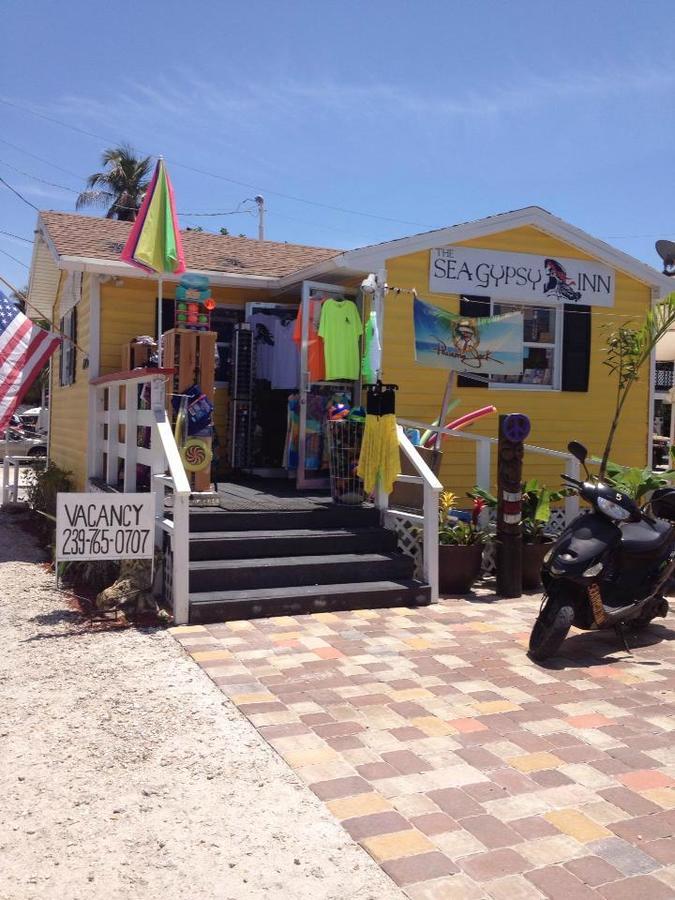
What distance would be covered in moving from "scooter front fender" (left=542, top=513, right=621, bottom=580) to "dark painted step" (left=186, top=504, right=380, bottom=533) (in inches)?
94.2

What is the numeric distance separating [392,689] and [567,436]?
6399 mm

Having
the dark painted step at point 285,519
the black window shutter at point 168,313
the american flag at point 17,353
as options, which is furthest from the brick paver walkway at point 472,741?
the black window shutter at point 168,313

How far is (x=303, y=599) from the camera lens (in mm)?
6629

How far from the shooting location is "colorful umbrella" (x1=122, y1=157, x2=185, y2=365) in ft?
25.4

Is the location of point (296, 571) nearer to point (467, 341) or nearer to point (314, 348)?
point (314, 348)

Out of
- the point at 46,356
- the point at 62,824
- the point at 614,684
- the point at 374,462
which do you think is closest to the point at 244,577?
the point at 374,462

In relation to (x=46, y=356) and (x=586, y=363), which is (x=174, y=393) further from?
(x=586, y=363)

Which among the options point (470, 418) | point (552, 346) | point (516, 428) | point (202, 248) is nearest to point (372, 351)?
point (470, 418)

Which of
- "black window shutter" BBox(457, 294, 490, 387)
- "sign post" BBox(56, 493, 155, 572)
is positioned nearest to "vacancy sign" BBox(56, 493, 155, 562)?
"sign post" BBox(56, 493, 155, 572)

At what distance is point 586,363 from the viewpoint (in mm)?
10586

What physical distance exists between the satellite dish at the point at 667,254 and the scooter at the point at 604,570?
706 cm

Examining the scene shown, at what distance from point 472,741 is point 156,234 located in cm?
557

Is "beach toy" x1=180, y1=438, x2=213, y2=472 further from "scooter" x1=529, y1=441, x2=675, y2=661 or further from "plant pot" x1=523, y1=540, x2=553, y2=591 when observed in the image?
"scooter" x1=529, y1=441, x2=675, y2=661

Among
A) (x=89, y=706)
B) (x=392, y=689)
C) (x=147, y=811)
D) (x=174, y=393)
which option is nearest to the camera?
(x=147, y=811)
